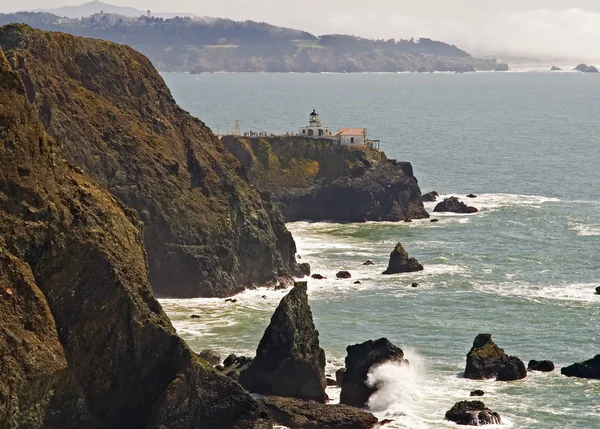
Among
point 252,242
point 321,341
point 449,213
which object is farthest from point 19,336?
point 449,213

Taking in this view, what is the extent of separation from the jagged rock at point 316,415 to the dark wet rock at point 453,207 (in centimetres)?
9494

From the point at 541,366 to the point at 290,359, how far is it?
69.1ft

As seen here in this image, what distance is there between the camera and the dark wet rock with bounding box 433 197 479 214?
595ft

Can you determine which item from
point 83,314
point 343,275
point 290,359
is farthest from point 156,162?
point 83,314

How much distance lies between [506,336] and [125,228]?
131ft

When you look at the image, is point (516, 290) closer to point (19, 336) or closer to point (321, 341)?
point (321, 341)

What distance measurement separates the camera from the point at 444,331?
114875mm

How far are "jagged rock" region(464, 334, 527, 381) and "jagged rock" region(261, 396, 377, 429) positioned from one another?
1397 cm

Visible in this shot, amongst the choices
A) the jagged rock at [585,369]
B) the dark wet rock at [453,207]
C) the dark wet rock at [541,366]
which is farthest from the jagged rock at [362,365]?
the dark wet rock at [453,207]

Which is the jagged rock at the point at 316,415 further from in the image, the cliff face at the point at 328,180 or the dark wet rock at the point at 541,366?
the cliff face at the point at 328,180

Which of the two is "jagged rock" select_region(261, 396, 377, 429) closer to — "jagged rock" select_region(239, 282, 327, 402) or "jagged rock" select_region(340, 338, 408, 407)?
"jagged rock" select_region(239, 282, 327, 402)

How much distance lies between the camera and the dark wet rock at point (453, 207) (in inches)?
7136

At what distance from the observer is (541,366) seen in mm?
102125

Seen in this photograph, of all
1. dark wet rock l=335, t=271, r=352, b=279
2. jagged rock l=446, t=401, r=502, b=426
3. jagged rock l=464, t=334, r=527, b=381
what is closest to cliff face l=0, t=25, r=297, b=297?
dark wet rock l=335, t=271, r=352, b=279
